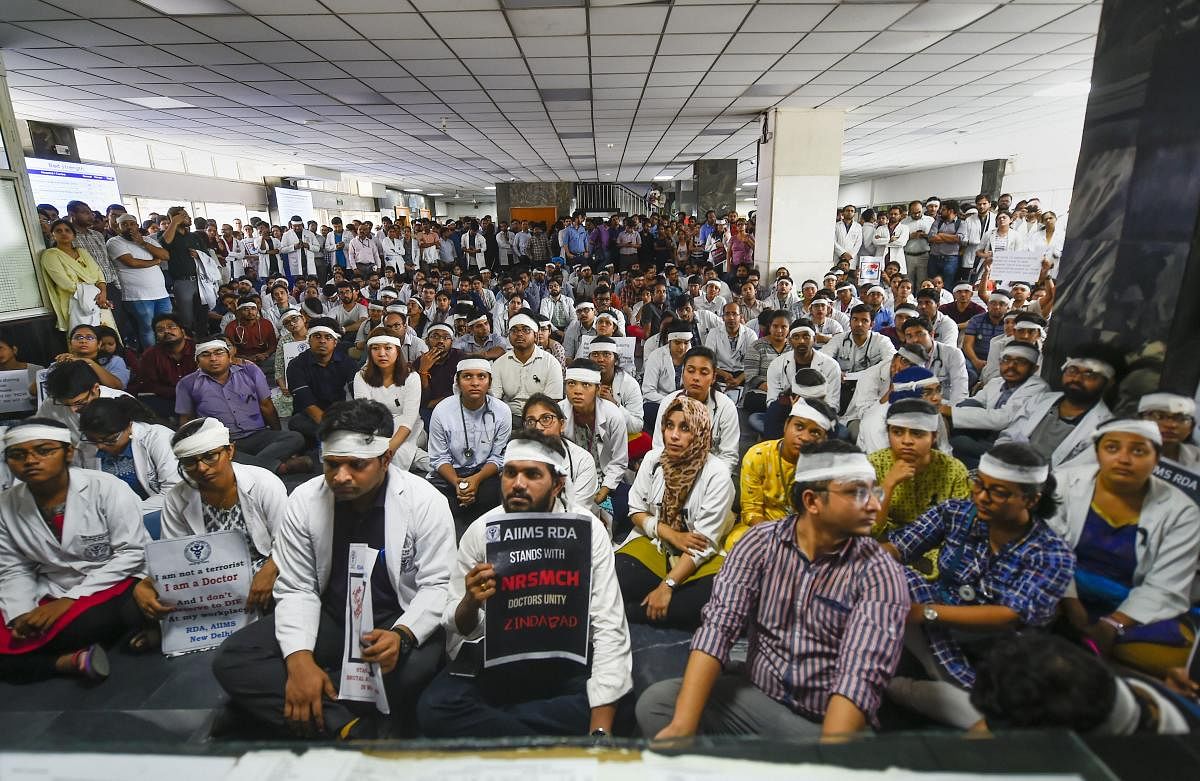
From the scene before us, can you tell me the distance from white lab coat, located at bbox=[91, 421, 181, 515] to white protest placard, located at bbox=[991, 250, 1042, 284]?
916 centimetres

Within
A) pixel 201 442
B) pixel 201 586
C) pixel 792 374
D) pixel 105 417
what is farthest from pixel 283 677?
pixel 792 374

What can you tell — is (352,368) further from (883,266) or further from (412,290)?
(883,266)

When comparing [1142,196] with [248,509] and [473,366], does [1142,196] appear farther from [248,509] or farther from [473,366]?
[248,509]

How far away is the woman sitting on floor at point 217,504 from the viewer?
2.56m

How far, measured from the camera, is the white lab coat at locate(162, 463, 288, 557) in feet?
8.79

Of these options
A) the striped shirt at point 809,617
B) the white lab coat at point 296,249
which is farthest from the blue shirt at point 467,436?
the white lab coat at point 296,249

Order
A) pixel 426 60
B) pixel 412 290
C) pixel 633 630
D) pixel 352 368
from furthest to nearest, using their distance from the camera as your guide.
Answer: pixel 412 290, pixel 426 60, pixel 352 368, pixel 633 630

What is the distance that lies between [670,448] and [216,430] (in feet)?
6.94

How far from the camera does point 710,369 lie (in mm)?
3678

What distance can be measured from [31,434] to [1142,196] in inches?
222

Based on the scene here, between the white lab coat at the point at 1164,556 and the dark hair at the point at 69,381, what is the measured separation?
513 cm

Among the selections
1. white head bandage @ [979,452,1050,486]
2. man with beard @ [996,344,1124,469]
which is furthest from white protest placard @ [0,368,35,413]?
man with beard @ [996,344,1124,469]

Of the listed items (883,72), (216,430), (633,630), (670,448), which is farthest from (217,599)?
(883,72)

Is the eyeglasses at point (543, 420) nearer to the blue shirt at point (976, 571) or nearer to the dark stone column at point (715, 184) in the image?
the blue shirt at point (976, 571)
